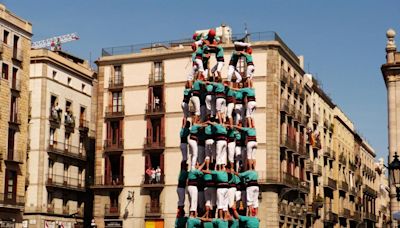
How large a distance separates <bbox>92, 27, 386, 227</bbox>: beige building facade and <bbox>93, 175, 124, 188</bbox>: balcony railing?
9 cm

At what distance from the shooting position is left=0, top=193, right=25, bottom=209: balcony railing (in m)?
61.3

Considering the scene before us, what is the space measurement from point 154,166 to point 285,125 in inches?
503

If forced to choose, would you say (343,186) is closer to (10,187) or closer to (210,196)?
(10,187)

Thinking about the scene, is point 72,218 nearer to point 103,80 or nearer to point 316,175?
point 103,80

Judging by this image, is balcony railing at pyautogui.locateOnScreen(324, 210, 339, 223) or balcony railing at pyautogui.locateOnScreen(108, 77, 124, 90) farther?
balcony railing at pyautogui.locateOnScreen(324, 210, 339, 223)

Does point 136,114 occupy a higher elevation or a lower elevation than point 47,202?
higher

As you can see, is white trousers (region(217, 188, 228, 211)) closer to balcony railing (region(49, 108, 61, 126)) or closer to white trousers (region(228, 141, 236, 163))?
white trousers (region(228, 141, 236, 163))

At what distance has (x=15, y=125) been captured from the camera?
63.8 m

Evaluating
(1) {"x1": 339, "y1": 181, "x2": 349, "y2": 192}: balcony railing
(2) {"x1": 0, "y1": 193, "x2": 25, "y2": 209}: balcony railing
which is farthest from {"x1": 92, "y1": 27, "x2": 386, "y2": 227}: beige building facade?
(1) {"x1": 339, "y1": 181, "x2": 349, "y2": 192}: balcony railing

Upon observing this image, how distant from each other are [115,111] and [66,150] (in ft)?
20.5

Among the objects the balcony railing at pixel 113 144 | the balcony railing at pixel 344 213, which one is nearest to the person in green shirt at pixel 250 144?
the balcony railing at pixel 113 144

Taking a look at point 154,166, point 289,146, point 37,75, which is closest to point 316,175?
point 289,146

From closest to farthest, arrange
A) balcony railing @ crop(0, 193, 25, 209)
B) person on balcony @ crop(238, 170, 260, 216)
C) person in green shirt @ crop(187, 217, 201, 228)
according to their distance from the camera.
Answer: person in green shirt @ crop(187, 217, 201, 228), person on balcony @ crop(238, 170, 260, 216), balcony railing @ crop(0, 193, 25, 209)

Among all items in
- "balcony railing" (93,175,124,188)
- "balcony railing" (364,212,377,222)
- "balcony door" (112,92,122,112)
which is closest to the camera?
"balcony railing" (93,175,124,188)
